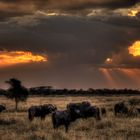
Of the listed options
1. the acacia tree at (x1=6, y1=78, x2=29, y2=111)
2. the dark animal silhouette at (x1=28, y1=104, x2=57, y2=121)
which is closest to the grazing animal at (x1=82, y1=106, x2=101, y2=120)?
the dark animal silhouette at (x1=28, y1=104, x2=57, y2=121)

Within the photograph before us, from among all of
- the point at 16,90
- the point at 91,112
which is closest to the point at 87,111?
the point at 91,112

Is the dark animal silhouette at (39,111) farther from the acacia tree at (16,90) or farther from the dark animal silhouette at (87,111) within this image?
the acacia tree at (16,90)

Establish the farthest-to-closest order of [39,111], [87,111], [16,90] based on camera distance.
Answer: [16,90], [39,111], [87,111]

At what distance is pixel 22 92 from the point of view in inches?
2601

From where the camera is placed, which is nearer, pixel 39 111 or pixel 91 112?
pixel 91 112

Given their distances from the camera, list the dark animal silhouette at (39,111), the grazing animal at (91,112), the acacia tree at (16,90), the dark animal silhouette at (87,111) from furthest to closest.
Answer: the acacia tree at (16,90)
the dark animal silhouette at (39,111)
the grazing animal at (91,112)
the dark animal silhouette at (87,111)

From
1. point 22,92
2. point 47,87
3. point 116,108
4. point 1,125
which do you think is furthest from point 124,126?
point 47,87

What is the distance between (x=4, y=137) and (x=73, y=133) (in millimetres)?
5119

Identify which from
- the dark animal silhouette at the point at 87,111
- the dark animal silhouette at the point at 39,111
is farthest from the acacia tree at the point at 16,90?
the dark animal silhouette at the point at 87,111

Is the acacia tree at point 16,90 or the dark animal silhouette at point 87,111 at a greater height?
the acacia tree at point 16,90

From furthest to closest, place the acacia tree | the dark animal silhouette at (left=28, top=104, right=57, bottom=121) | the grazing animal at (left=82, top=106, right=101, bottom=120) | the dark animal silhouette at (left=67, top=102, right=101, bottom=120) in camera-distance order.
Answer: the acacia tree
the dark animal silhouette at (left=28, top=104, right=57, bottom=121)
the grazing animal at (left=82, top=106, right=101, bottom=120)
the dark animal silhouette at (left=67, top=102, right=101, bottom=120)

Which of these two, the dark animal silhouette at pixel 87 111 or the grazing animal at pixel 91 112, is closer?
the dark animal silhouette at pixel 87 111

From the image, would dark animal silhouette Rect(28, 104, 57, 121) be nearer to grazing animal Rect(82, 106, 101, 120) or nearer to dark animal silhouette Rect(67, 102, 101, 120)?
dark animal silhouette Rect(67, 102, 101, 120)

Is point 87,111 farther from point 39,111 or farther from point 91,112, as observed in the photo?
point 39,111
